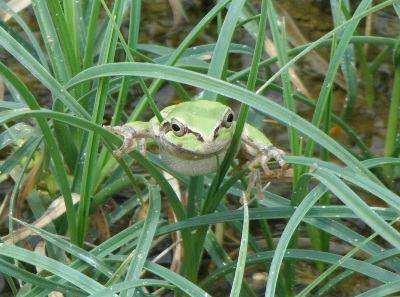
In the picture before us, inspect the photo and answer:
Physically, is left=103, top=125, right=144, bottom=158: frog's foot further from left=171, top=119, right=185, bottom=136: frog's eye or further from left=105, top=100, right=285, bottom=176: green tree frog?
left=171, top=119, right=185, bottom=136: frog's eye

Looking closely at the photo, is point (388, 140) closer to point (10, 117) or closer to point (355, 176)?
point (355, 176)

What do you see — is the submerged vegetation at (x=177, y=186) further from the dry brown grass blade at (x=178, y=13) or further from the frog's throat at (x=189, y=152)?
the dry brown grass blade at (x=178, y=13)

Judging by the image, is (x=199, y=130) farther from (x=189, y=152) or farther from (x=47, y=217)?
(x=47, y=217)

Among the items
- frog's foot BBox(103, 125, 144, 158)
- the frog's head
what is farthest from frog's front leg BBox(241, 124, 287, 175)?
frog's foot BBox(103, 125, 144, 158)

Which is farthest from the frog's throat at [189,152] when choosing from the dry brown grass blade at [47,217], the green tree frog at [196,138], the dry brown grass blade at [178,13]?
the dry brown grass blade at [178,13]

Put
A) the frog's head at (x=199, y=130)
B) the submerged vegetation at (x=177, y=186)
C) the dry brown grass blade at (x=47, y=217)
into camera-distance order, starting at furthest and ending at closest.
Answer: the dry brown grass blade at (x=47, y=217), the frog's head at (x=199, y=130), the submerged vegetation at (x=177, y=186)

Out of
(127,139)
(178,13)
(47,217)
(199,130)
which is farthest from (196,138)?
(178,13)

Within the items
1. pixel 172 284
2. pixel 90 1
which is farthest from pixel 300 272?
pixel 90 1
